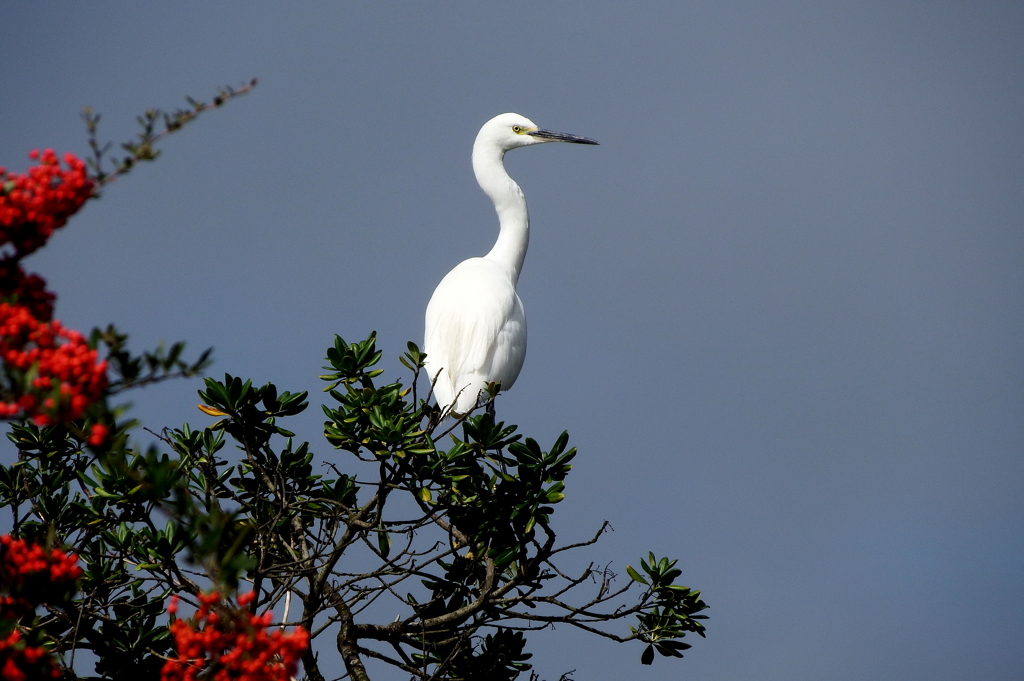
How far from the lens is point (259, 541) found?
13.5 feet

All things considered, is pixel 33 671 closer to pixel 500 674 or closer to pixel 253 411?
pixel 253 411

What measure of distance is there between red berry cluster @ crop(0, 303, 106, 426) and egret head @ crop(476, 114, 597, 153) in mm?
4725

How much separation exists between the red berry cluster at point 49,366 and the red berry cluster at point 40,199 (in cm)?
18

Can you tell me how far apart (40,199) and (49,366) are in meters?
0.40

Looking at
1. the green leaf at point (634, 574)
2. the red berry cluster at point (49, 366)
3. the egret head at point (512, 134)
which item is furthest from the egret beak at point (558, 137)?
the red berry cluster at point (49, 366)

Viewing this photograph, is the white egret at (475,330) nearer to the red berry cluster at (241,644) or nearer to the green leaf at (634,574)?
the green leaf at (634,574)

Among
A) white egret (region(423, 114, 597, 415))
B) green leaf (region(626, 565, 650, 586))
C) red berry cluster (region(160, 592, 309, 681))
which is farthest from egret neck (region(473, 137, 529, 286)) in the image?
red berry cluster (region(160, 592, 309, 681))

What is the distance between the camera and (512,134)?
651 centimetres

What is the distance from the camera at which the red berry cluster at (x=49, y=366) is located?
187 cm

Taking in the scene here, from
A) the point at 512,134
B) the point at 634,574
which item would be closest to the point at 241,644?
the point at 634,574

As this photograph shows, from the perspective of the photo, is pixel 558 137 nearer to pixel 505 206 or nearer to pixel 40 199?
pixel 505 206

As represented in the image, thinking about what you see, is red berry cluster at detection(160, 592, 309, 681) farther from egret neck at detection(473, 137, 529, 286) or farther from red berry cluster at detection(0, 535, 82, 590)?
egret neck at detection(473, 137, 529, 286)

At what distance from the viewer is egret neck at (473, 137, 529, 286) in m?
6.27

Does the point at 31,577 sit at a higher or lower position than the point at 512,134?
lower
